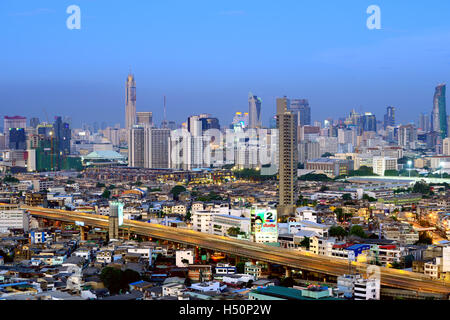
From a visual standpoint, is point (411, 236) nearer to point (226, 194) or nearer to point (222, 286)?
point (222, 286)

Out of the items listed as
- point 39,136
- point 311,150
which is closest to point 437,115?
point 311,150

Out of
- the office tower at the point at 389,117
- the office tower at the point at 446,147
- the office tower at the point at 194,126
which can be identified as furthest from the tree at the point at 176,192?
the office tower at the point at 389,117

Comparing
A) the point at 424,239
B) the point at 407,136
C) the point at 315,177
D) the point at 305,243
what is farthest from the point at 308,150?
the point at 305,243

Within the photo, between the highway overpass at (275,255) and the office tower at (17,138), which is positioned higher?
the office tower at (17,138)

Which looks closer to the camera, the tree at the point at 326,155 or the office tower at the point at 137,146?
the office tower at the point at 137,146

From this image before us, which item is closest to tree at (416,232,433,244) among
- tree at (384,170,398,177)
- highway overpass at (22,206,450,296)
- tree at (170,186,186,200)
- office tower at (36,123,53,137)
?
highway overpass at (22,206,450,296)

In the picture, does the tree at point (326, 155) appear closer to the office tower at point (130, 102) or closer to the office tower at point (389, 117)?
the office tower at point (389, 117)
